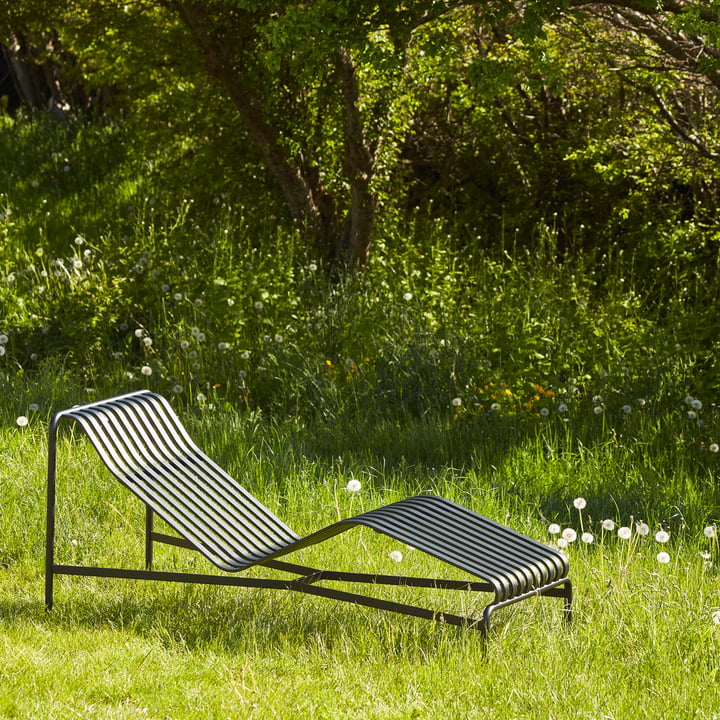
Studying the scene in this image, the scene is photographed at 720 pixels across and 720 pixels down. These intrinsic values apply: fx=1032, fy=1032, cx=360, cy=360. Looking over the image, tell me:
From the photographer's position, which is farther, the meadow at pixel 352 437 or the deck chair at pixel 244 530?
the deck chair at pixel 244 530

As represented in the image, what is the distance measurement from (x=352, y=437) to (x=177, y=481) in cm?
219

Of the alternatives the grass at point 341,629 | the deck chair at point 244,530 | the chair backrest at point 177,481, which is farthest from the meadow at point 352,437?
the chair backrest at point 177,481

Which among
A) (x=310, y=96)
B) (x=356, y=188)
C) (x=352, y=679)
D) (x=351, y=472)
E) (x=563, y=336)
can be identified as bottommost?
(x=352, y=679)

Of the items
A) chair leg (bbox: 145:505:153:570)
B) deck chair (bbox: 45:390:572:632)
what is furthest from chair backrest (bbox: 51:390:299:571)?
chair leg (bbox: 145:505:153:570)

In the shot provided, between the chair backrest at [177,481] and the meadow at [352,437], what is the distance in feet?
0.97

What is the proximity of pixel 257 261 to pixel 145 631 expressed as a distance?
19.0 ft

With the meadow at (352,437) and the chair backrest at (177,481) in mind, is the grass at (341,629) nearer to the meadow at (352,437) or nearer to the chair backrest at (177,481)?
the meadow at (352,437)

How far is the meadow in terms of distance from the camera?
3443 millimetres

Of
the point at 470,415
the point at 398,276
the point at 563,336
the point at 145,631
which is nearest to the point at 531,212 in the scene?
the point at 398,276

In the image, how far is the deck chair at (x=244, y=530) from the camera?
3701mm

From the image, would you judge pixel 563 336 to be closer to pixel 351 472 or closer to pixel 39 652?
→ pixel 351 472

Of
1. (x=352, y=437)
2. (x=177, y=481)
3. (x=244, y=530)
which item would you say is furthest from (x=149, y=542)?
(x=352, y=437)

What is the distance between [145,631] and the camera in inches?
152

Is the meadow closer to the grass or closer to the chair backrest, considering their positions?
the grass
